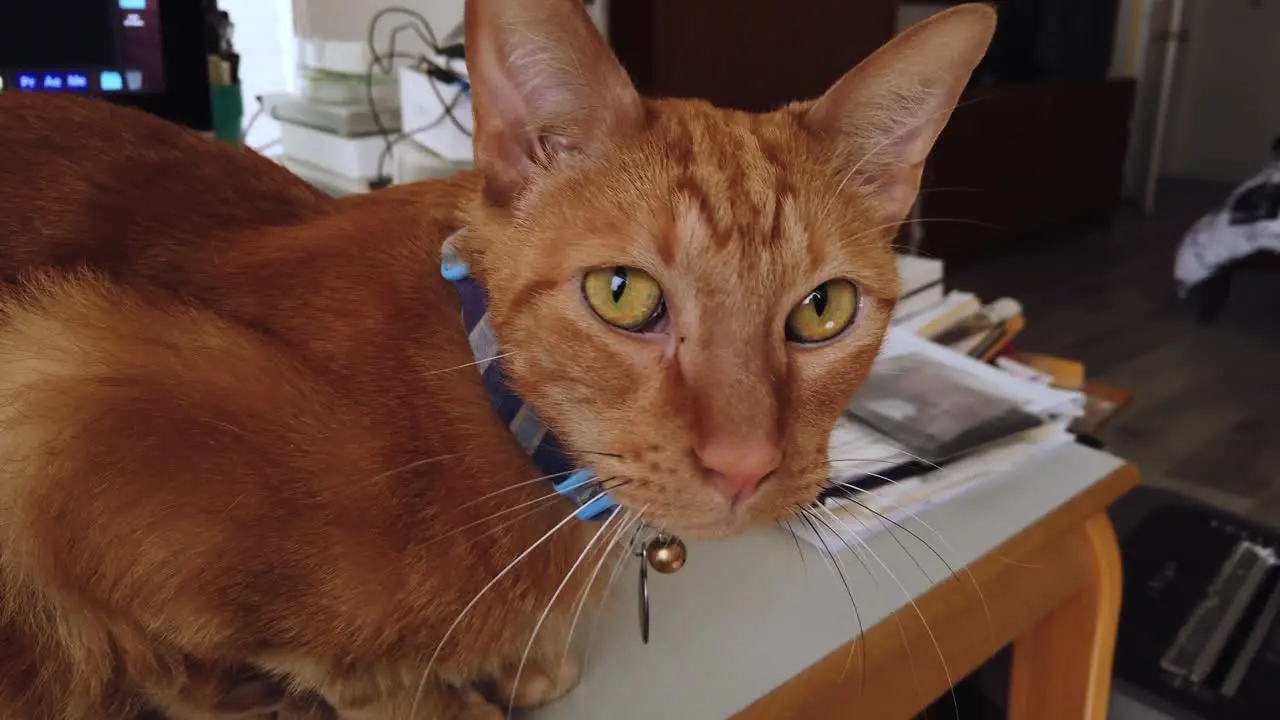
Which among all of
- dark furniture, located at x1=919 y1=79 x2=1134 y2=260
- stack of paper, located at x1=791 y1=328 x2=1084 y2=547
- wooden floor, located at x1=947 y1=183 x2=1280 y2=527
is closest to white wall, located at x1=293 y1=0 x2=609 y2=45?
stack of paper, located at x1=791 y1=328 x2=1084 y2=547

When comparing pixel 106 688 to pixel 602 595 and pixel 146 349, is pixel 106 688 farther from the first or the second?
pixel 602 595

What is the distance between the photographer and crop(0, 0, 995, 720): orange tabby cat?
493 millimetres

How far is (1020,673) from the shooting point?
997mm

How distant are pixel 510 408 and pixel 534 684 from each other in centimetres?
19

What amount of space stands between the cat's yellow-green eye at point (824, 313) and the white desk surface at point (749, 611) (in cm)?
23

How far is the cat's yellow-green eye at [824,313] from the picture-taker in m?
0.59

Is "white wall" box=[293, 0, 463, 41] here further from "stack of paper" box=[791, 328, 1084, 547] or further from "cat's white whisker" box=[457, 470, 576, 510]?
"cat's white whisker" box=[457, 470, 576, 510]

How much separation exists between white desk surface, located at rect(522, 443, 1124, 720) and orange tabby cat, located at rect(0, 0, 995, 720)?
0.18 feet

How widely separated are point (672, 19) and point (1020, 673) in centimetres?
159

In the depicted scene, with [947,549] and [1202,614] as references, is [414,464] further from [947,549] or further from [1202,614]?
[1202,614]

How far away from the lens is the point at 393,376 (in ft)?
1.80

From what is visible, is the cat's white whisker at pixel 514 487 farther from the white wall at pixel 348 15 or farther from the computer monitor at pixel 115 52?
the white wall at pixel 348 15

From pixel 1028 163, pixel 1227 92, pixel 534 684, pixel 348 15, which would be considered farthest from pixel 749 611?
pixel 1227 92

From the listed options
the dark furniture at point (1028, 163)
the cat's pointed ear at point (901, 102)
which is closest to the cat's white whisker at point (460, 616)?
the cat's pointed ear at point (901, 102)
